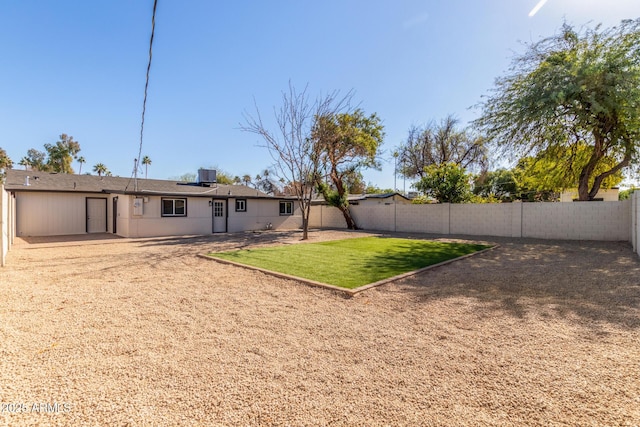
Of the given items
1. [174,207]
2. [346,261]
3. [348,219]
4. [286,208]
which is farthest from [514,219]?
[174,207]

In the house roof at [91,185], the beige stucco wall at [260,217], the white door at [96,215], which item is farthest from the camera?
the beige stucco wall at [260,217]

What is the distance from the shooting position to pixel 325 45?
11.0m

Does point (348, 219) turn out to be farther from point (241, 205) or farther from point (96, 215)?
point (96, 215)

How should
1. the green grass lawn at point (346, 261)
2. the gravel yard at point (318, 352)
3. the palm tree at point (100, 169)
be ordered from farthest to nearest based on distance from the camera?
the palm tree at point (100, 169) < the green grass lawn at point (346, 261) < the gravel yard at point (318, 352)

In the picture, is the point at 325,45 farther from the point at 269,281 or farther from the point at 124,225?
the point at 124,225

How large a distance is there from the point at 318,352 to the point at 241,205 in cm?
1554

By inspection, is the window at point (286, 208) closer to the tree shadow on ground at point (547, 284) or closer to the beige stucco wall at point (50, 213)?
the beige stucco wall at point (50, 213)

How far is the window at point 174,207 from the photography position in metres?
14.2

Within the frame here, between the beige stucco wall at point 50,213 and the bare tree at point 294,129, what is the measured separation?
31.2 feet

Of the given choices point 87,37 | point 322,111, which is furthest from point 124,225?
point 322,111

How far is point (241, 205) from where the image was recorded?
1753 cm

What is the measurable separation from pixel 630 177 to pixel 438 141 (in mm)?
13633

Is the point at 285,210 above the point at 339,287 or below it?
above

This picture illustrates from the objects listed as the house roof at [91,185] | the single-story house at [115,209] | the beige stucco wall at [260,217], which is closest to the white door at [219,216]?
A: the single-story house at [115,209]
